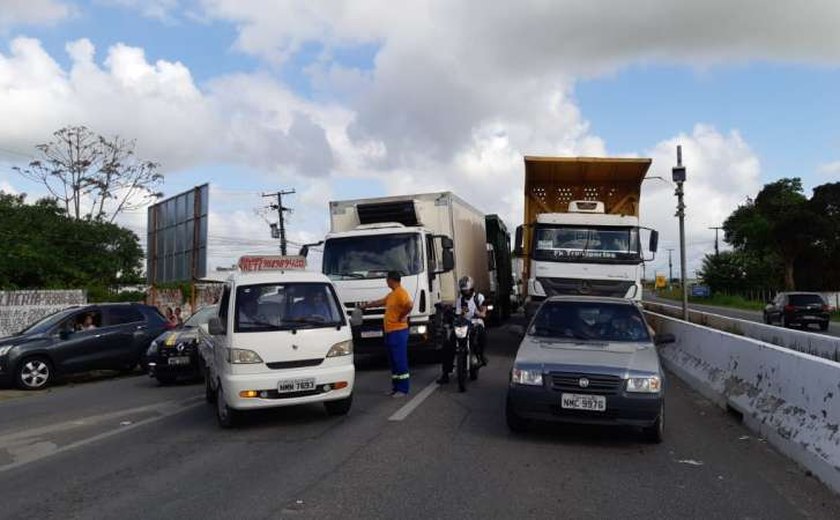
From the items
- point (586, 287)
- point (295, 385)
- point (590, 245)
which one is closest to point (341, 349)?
point (295, 385)

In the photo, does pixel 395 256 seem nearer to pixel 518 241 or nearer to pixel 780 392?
pixel 518 241

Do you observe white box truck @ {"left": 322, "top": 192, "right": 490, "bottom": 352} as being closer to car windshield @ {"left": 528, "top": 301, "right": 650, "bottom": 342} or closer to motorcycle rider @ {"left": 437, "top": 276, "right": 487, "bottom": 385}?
motorcycle rider @ {"left": 437, "top": 276, "right": 487, "bottom": 385}

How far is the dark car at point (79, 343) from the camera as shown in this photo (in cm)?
1483

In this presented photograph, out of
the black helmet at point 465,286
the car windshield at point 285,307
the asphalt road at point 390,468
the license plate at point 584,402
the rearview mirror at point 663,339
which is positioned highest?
the black helmet at point 465,286

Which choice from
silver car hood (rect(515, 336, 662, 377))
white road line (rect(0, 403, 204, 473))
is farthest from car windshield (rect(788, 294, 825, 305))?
white road line (rect(0, 403, 204, 473))

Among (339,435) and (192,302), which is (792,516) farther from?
(192,302)

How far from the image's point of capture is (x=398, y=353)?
11.0 meters

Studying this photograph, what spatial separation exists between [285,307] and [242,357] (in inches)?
36.3

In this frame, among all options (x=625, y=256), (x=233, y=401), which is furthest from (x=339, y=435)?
(x=625, y=256)

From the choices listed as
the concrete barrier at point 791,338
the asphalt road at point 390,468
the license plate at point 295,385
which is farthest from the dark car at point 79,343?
the concrete barrier at point 791,338

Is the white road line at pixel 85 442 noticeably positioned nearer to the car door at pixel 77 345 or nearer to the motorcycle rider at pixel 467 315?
the motorcycle rider at pixel 467 315

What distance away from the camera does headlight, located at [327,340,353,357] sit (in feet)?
30.1

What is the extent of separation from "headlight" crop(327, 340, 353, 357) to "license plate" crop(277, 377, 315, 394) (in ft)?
1.37

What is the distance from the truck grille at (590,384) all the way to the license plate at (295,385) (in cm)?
284
